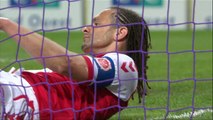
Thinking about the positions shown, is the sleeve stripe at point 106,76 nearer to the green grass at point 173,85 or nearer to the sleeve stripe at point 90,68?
the sleeve stripe at point 90,68

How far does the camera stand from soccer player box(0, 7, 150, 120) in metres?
2.88

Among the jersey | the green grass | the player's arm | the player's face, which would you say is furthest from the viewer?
the green grass

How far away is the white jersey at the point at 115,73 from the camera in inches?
115

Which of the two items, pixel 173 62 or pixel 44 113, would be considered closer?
pixel 44 113

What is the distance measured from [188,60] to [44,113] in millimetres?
6861

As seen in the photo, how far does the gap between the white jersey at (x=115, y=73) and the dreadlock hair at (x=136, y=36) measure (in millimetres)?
146

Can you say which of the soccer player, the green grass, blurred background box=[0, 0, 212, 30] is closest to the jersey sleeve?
the soccer player

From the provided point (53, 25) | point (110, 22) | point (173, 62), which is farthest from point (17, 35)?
point (53, 25)

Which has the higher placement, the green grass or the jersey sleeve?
the jersey sleeve

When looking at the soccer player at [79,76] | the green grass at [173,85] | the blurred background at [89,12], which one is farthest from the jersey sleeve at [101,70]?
the blurred background at [89,12]

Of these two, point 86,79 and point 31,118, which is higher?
point 86,79

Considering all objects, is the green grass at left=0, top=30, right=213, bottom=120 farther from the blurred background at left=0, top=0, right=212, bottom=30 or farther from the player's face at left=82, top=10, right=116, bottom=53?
the blurred background at left=0, top=0, right=212, bottom=30

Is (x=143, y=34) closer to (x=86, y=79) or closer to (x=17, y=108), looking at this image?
(x=86, y=79)

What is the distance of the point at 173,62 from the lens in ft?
30.8
